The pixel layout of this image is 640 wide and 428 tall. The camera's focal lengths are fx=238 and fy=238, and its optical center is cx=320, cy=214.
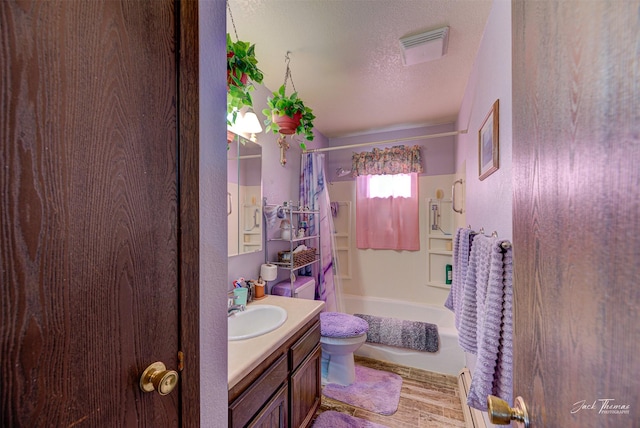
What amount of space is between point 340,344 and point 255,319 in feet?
2.55

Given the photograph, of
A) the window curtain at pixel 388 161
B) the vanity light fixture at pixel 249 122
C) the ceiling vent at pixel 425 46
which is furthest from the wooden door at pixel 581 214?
the window curtain at pixel 388 161

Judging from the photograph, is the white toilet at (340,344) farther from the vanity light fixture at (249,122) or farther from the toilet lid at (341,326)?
the vanity light fixture at (249,122)

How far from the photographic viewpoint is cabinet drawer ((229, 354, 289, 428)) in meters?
0.87

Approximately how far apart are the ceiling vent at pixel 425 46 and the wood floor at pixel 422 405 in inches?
98.0

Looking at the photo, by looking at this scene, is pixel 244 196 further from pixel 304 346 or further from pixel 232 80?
pixel 304 346

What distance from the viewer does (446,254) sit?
2.80 m

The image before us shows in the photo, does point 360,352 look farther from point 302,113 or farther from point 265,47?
point 265,47

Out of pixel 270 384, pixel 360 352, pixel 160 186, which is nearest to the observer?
pixel 160 186

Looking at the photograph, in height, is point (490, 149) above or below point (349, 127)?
below

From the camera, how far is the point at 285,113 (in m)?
1.63

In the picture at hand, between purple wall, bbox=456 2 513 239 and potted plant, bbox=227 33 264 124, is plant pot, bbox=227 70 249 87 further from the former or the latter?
purple wall, bbox=456 2 513 239

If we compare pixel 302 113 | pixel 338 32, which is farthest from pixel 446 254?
pixel 338 32

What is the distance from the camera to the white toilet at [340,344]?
188 centimetres

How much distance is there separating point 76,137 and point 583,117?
78cm
